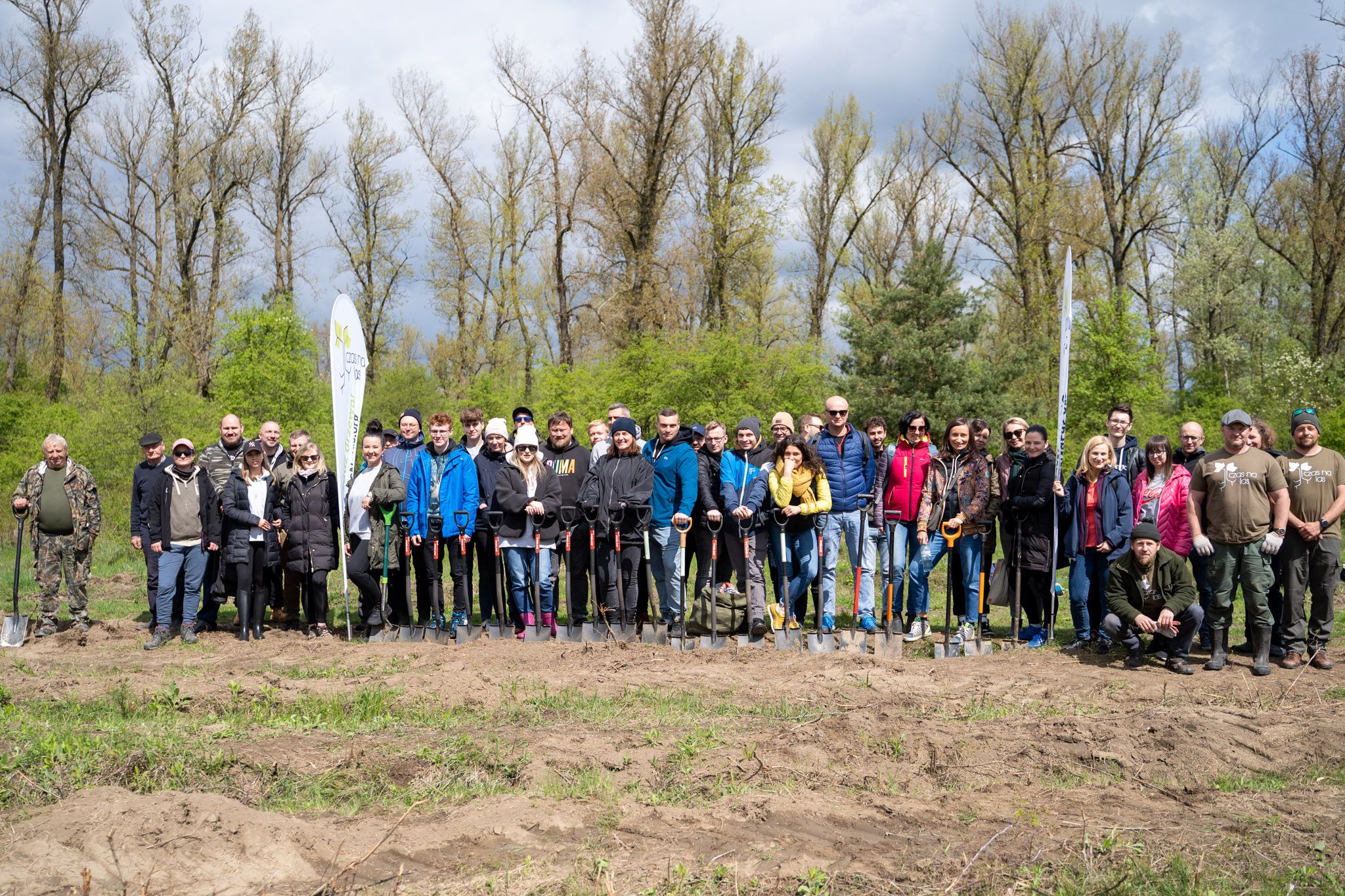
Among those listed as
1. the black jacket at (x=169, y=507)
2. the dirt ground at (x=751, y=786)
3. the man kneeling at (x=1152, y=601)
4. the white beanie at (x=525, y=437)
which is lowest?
the dirt ground at (x=751, y=786)

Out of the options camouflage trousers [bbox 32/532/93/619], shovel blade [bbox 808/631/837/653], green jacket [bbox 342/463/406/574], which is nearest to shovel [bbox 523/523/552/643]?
green jacket [bbox 342/463/406/574]

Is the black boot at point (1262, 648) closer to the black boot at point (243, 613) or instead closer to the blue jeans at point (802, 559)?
the blue jeans at point (802, 559)

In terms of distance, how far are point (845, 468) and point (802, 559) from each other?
3.14ft

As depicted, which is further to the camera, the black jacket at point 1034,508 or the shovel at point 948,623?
the black jacket at point 1034,508

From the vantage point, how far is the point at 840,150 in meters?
35.8

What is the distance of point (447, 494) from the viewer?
9508 millimetres

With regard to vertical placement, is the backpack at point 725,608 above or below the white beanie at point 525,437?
below

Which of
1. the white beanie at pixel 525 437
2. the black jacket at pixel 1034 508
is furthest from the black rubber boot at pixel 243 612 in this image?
the black jacket at pixel 1034 508

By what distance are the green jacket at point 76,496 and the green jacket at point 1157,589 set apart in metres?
9.70

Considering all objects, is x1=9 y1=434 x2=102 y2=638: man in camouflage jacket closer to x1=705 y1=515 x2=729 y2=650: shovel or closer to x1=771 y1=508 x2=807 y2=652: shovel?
x1=705 y1=515 x2=729 y2=650: shovel

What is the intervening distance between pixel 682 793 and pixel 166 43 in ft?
105

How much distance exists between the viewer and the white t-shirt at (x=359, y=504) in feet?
31.1

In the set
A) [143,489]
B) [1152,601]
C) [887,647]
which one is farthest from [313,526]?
[1152,601]

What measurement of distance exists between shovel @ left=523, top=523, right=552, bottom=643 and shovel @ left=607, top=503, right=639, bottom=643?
0.64 meters
